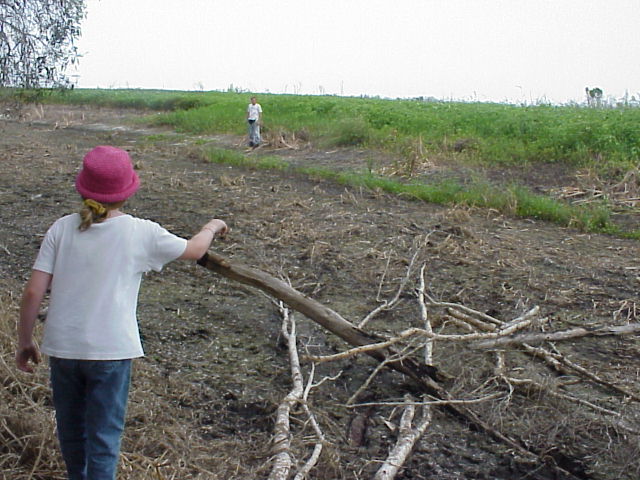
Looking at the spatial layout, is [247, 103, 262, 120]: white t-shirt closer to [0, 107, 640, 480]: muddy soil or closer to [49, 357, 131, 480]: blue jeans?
[0, 107, 640, 480]: muddy soil

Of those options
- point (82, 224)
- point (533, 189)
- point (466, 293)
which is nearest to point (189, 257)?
point (82, 224)

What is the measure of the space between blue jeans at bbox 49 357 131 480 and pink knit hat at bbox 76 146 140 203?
58 cm

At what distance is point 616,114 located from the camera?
15.5 meters

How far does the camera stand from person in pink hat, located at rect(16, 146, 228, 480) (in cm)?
271

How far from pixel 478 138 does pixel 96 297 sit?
42.9 ft

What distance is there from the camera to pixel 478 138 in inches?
592

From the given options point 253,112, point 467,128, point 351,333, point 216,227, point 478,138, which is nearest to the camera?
point 216,227

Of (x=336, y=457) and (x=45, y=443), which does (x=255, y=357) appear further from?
(x=45, y=443)

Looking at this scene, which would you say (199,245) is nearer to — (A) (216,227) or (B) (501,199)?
(A) (216,227)

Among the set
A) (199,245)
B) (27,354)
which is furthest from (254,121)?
(27,354)

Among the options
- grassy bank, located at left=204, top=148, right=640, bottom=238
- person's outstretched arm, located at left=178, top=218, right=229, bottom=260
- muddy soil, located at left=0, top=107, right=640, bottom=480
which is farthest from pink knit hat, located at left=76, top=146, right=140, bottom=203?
grassy bank, located at left=204, top=148, right=640, bottom=238

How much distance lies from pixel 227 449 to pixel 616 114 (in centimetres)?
1368

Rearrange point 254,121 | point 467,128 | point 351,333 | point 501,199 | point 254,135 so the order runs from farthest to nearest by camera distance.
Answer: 1. point 254,135
2. point 254,121
3. point 467,128
4. point 501,199
5. point 351,333

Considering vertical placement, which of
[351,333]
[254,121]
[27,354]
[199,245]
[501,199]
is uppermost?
[254,121]
